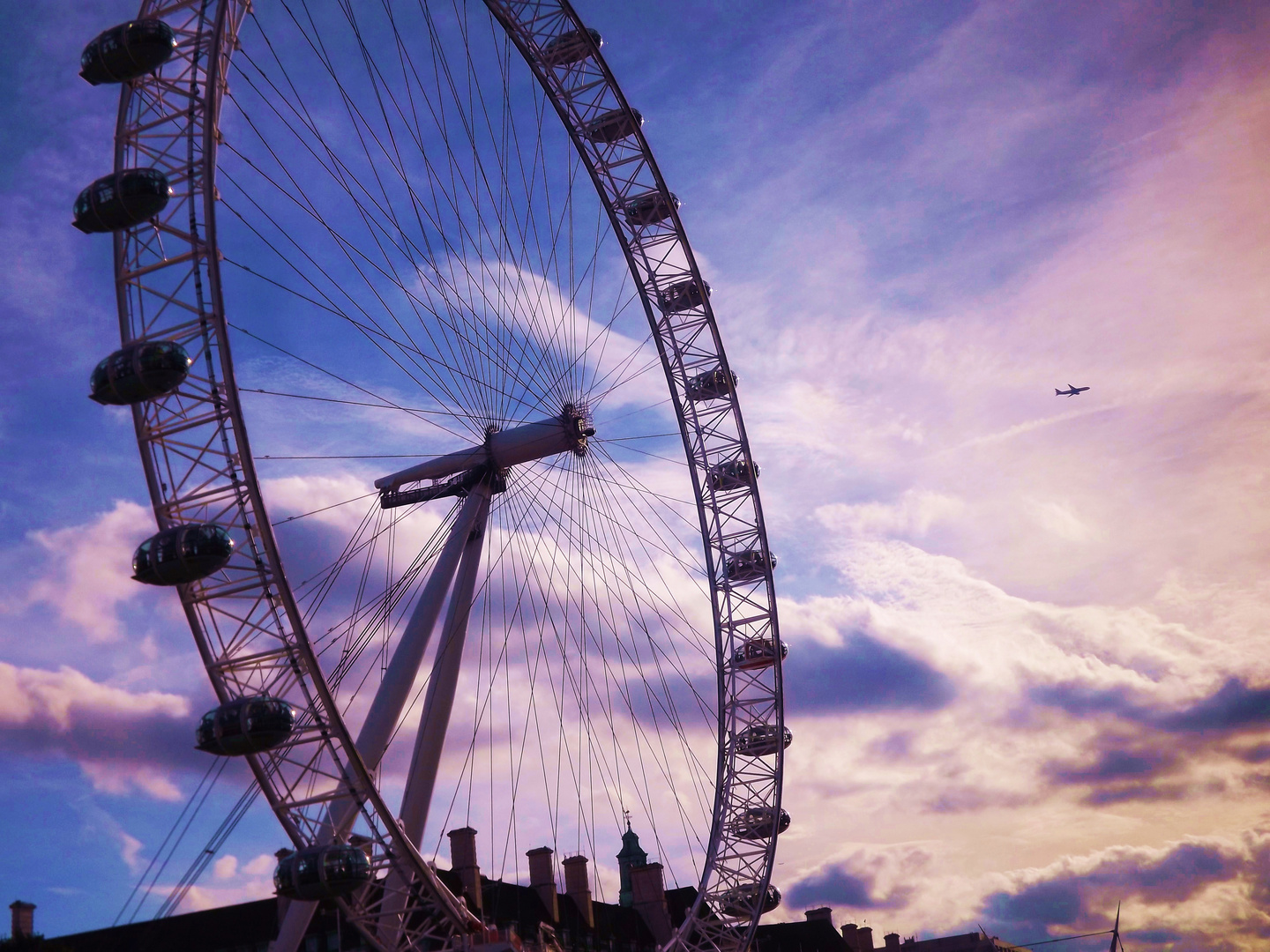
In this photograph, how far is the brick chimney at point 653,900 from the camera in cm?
5734

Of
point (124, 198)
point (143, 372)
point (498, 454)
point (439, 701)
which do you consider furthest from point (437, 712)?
point (124, 198)

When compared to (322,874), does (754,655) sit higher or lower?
higher

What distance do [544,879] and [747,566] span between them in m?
13.6

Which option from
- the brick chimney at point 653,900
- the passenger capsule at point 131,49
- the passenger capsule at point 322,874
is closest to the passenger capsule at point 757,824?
the brick chimney at point 653,900

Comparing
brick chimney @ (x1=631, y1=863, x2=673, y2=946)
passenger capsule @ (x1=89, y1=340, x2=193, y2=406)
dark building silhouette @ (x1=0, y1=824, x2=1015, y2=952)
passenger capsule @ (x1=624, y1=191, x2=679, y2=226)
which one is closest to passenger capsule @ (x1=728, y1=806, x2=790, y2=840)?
dark building silhouette @ (x1=0, y1=824, x2=1015, y2=952)

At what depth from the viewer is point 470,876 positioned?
45219 mm

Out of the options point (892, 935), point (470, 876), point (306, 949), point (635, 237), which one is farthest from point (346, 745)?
point (892, 935)

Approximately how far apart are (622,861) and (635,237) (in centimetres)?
4259

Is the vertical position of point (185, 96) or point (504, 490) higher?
point (185, 96)

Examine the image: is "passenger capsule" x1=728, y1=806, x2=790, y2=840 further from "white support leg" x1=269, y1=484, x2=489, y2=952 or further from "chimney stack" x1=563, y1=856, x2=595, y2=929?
"white support leg" x1=269, y1=484, x2=489, y2=952

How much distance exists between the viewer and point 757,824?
47.2m

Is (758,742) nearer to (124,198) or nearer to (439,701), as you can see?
(439,701)

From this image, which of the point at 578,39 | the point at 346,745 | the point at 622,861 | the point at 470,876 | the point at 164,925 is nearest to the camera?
the point at 346,745

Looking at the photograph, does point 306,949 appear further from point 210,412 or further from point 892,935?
point 892,935
